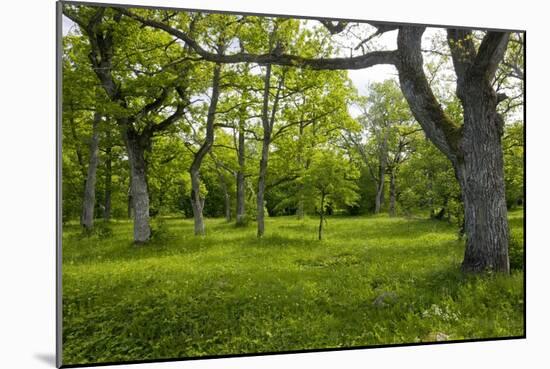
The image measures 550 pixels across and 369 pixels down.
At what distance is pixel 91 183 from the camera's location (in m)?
5.11

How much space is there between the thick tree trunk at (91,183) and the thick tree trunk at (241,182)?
158cm

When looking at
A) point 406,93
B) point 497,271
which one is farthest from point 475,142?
point 497,271

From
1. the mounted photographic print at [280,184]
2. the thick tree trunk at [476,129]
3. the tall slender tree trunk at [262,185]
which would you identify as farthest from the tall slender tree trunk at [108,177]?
the thick tree trunk at [476,129]

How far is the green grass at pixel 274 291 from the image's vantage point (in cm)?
502

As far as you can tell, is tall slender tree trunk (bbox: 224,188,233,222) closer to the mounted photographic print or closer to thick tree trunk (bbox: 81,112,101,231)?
the mounted photographic print

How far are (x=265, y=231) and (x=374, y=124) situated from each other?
74.3 inches

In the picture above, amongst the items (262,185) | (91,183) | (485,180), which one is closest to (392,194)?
(485,180)

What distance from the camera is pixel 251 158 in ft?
19.3

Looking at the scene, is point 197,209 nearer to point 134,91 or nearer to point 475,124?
point 134,91

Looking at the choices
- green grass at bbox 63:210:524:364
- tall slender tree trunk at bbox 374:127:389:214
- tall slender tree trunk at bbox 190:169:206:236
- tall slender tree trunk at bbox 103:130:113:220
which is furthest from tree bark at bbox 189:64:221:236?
tall slender tree trunk at bbox 374:127:389:214

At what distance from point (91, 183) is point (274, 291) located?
2294mm

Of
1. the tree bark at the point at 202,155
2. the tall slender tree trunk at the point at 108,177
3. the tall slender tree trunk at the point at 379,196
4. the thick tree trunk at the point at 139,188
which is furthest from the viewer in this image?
the tall slender tree trunk at the point at 379,196

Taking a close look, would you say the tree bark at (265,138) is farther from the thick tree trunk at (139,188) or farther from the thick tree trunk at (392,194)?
the thick tree trunk at (392,194)

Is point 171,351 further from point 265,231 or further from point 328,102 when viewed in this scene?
point 328,102
